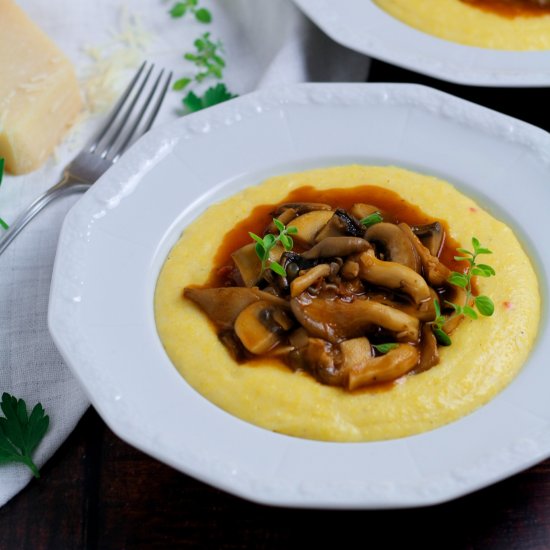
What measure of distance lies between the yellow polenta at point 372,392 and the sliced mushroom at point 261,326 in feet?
0.36

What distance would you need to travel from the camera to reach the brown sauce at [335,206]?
490 cm

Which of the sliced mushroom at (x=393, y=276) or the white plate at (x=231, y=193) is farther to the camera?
the sliced mushroom at (x=393, y=276)

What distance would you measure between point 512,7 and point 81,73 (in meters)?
3.67

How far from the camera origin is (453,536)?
405cm

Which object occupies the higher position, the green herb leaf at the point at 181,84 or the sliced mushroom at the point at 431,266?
the sliced mushroom at the point at 431,266

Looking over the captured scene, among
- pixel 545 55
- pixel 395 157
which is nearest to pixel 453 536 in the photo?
pixel 395 157

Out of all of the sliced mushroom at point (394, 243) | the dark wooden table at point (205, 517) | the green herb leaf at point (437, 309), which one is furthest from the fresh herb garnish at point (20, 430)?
the green herb leaf at point (437, 309)

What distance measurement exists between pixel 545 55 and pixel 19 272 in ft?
13.7

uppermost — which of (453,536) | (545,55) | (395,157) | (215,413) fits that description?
(545,55)

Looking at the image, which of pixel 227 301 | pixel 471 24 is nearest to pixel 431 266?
pixel 227 301

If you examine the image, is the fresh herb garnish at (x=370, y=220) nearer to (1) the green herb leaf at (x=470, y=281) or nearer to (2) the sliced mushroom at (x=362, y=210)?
(2) the sliced mushroom at (x=362, y=210)

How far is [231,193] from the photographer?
548cm

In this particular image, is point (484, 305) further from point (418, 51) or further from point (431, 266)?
point (418, 51)

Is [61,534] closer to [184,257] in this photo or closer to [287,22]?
[184,257]
